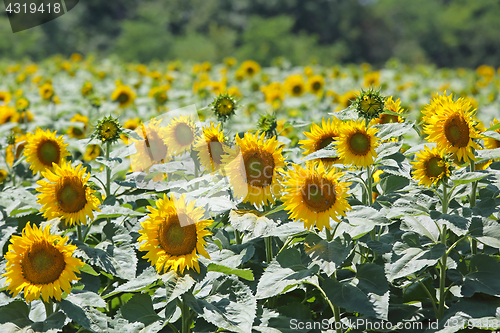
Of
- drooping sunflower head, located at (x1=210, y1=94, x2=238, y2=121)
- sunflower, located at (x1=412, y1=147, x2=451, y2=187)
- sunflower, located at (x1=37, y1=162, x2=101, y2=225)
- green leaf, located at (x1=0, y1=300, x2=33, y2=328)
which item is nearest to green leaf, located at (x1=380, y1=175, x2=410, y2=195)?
sunflower, located at (x1=412, y1=147, x2=451, y2=187)

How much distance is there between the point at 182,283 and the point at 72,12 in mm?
33936

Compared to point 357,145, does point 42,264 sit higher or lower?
lower

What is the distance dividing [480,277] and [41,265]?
1.72 meters

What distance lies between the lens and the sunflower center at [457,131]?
192 centimetres

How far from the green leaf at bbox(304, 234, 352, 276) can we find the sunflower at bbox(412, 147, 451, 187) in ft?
1.34

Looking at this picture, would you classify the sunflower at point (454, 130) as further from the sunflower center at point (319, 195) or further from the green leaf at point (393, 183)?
the sunflower center at point (319, 195)

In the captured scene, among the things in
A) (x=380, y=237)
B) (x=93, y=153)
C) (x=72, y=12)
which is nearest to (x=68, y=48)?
(x=72, y=12)

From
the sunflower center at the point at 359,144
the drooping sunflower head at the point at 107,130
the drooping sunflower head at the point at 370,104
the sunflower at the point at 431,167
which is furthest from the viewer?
the drooping sunflower head at the point at 107,130

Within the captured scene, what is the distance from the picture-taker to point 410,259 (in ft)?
6.10

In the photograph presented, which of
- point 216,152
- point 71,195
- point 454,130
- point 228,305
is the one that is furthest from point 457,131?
point 71,195

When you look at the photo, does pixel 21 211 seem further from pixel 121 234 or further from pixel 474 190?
pixel 474 190

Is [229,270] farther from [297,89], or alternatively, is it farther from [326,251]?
[297,89]

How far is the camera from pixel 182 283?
169 centimetres

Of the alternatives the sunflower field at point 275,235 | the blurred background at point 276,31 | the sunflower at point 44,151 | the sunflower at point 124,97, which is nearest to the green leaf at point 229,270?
the sunflower field at point 275,235
